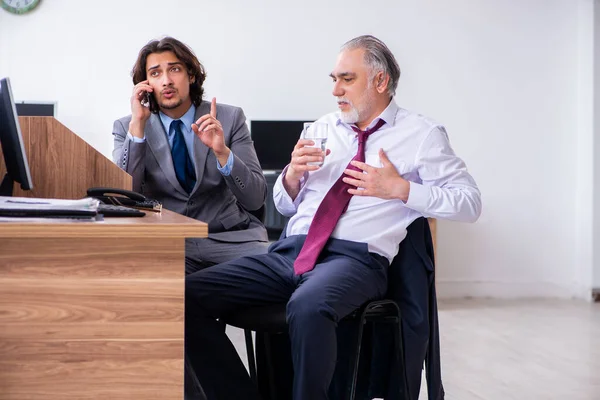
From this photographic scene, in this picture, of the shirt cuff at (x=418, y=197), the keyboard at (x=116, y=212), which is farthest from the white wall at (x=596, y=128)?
the keyboard at (x=116, y=212)

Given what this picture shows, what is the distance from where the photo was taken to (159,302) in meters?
1.62

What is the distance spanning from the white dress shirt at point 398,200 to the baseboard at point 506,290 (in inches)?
147

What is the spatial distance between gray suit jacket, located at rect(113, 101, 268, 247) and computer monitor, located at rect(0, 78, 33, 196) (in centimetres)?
52

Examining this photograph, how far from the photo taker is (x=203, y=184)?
270 centimetres

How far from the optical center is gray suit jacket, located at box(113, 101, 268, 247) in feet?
8.68

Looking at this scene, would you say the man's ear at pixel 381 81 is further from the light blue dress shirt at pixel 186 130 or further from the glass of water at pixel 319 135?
the light blue dress shirt at pixel 186 130

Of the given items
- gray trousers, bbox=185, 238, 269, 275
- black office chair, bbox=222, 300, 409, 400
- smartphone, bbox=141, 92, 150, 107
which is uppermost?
smartphone, bbox=141, 92, 150, 107

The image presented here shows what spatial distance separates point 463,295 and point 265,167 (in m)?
1.79

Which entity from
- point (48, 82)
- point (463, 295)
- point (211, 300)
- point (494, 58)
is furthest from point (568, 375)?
point (48, 82)

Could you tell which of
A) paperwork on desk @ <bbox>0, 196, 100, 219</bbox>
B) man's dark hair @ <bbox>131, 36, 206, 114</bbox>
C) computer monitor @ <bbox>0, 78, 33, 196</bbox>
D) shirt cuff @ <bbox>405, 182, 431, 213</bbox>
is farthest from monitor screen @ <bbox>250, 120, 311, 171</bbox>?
paperwork on desk @ <bbox>0, 196, 100, 219</bbox>

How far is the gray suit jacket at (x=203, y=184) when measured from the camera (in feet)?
8.68

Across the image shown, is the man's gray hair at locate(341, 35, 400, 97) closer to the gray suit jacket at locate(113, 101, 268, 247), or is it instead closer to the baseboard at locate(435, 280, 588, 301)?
the gray suit jacket at locate(113, 101, 268, 247)

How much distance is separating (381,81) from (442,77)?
11.7ft

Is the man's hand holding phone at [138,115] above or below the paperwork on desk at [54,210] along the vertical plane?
above
